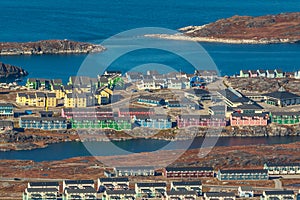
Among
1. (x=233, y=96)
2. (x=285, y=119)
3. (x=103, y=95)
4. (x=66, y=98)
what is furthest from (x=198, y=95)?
(x=66, y=98)

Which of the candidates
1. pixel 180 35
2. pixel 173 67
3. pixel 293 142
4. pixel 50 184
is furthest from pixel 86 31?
pixel 50 184

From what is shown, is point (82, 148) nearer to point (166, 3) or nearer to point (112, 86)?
point (112, 86)

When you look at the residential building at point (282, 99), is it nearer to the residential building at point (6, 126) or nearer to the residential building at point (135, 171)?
the residential building at point (6, 126)

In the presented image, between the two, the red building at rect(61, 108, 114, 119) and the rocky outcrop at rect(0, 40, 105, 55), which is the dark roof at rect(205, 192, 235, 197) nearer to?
the red building at rect(61, 108, 114, 119)

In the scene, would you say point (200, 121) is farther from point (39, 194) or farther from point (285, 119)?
point (39, 194)

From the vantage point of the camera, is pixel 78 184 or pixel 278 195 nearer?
pixel 278 195

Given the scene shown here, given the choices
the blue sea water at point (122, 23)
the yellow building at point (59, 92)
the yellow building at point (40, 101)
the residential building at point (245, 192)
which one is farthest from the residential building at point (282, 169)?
the blue sea water at point (122, 23)
